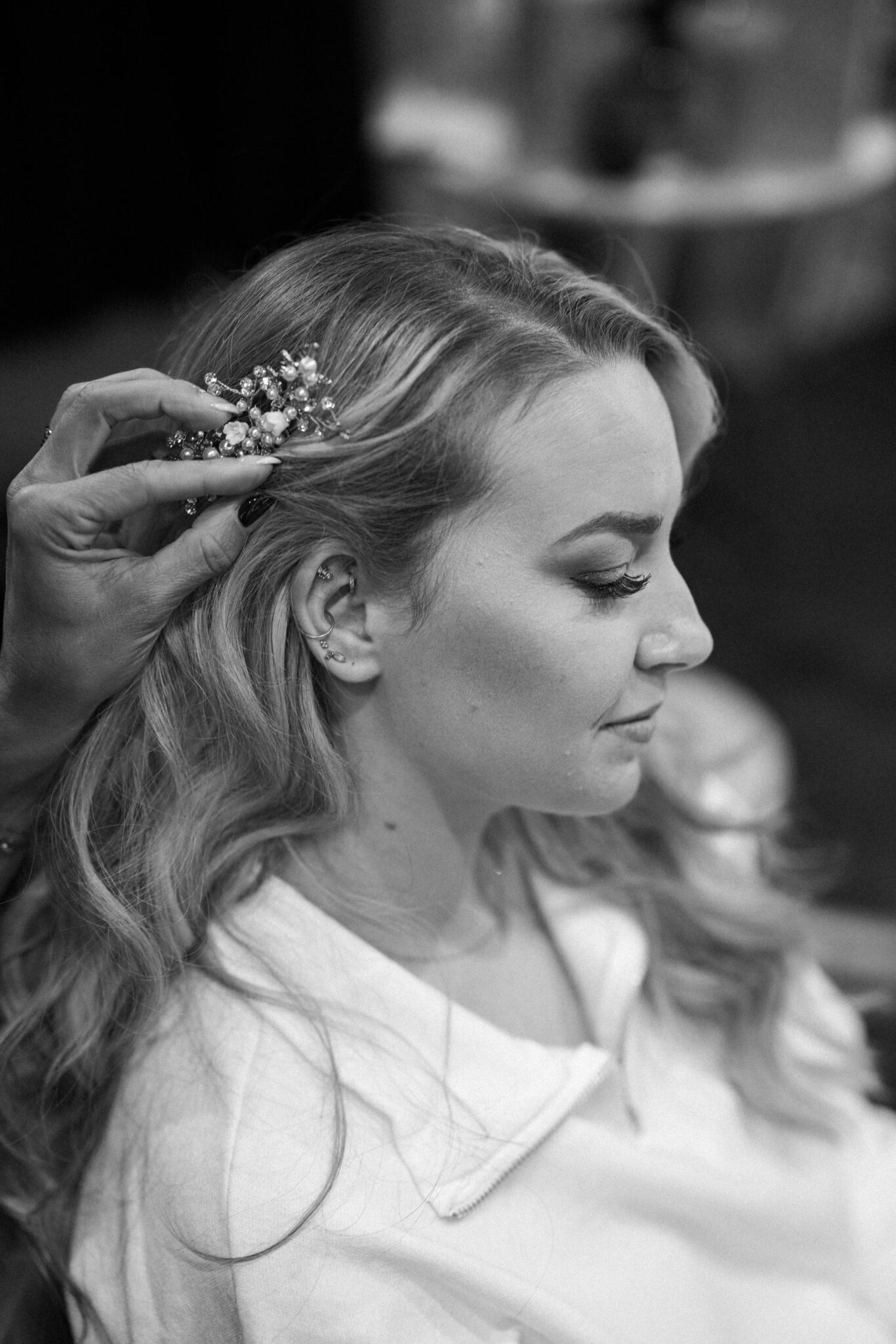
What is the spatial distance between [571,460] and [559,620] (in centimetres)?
11

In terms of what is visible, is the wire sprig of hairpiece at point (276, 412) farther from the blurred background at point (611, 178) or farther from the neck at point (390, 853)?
the blurred background at point (611, 178)

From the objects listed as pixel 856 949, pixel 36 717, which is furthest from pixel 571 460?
pixel 856 949

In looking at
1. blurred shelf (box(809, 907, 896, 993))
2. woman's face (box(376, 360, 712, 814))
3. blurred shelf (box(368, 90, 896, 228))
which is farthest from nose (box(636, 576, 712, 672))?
blurred shelf (box(368, 90, 896, 228))

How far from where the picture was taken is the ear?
92 centimetres

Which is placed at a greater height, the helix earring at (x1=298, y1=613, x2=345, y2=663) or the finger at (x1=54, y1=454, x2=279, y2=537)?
the finger at (x1=54, y1=454, x2=279, y2=537)

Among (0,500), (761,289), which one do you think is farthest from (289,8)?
(0,500)

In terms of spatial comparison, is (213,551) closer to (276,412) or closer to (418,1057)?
(276,412)

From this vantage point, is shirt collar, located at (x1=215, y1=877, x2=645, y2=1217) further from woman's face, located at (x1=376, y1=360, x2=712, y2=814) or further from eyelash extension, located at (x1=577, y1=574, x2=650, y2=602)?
eyelash extension, located at (x1=577, y1=574, x2=650, y2=602)

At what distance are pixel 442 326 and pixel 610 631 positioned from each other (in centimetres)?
24

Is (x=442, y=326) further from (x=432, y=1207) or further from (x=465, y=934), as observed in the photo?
(x=432, y=1207)

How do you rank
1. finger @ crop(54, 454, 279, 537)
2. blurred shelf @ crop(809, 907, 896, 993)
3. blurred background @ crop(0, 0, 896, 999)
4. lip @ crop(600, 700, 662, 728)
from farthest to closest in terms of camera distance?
blurred background @ crop(0, 0, 896, 999) → blurred shelf @ crop(809, 907, 896, 993) → lip @ crop(600, 700, 662, 728) → finger @ crop(54, 454, 279, 537)

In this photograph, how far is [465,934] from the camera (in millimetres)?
1107

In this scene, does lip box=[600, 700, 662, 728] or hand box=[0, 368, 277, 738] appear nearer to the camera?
hand box=[0, 368, 277, 738]

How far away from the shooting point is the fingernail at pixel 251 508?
0.89m
